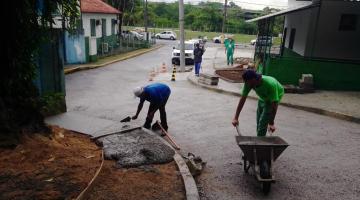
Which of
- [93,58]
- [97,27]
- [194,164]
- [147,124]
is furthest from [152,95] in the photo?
[97,27]

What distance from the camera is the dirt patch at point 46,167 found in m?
4.84

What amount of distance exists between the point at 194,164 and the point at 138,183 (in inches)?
53.7

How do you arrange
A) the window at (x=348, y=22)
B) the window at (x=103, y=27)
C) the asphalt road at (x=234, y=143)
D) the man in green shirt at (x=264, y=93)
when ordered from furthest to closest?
the window at (x=103, y=27) → the window at (x=348, y=22) → the man in green shirt at (x=264, y=93) → the asphalt road at (x=234, y=143)

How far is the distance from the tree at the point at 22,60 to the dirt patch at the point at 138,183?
5.92 ft

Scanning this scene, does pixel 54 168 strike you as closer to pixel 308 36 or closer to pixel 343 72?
pixel 343 72

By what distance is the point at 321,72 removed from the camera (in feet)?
46.9

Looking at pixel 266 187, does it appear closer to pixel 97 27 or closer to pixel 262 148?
pixel 262 148

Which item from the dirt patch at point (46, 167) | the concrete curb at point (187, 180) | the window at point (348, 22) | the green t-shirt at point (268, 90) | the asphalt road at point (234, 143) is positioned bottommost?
the asphalt road at point (234, 143)

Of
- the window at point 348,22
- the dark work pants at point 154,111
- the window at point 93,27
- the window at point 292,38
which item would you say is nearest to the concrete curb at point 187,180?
the dark work pants at point 154,111

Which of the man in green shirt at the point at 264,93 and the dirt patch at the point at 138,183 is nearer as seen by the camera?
the dirt patch at the point at 138,183

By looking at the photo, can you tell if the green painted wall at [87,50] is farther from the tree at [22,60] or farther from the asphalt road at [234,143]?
the tree at [22,60]

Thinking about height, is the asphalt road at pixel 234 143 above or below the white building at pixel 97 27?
below

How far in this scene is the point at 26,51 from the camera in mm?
6676

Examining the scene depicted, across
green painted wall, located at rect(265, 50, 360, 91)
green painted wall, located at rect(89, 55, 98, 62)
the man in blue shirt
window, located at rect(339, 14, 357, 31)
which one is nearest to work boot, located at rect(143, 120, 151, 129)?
the man in blue shirt
